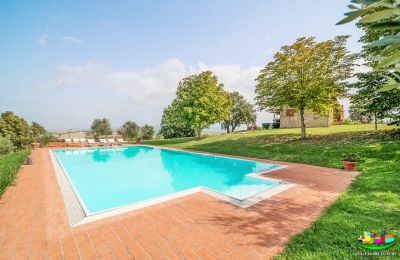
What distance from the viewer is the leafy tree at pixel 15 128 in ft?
104

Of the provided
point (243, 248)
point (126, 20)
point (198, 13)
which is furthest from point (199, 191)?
point (126, 20)

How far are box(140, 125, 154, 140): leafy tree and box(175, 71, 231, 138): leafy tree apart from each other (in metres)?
14.5

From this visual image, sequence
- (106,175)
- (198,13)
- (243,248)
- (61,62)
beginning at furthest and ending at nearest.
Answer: (61,62), (198,13), (106,175), (243,248)

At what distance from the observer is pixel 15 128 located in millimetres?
33219

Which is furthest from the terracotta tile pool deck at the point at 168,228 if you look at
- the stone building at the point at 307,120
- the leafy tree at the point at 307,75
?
the stone building at the point at 307,120

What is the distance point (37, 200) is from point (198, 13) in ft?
46.7

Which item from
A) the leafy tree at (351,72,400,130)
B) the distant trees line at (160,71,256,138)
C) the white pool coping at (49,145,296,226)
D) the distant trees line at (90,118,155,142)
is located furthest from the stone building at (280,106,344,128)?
the white pool coping at (49,145,296,226)

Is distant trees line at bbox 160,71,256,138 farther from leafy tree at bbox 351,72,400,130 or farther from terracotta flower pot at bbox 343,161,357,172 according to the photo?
terracotta flower pot at bbox 343,161,357,172

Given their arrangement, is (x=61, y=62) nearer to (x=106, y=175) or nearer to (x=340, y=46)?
(x=106, y=175)

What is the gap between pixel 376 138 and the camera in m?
13.8

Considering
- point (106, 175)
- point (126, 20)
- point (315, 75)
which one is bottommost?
point (106, 175)

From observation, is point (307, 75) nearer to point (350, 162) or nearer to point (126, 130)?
point (350, 162)

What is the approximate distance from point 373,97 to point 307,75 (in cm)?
539

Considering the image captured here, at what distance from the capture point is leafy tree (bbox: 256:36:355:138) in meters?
15.3
